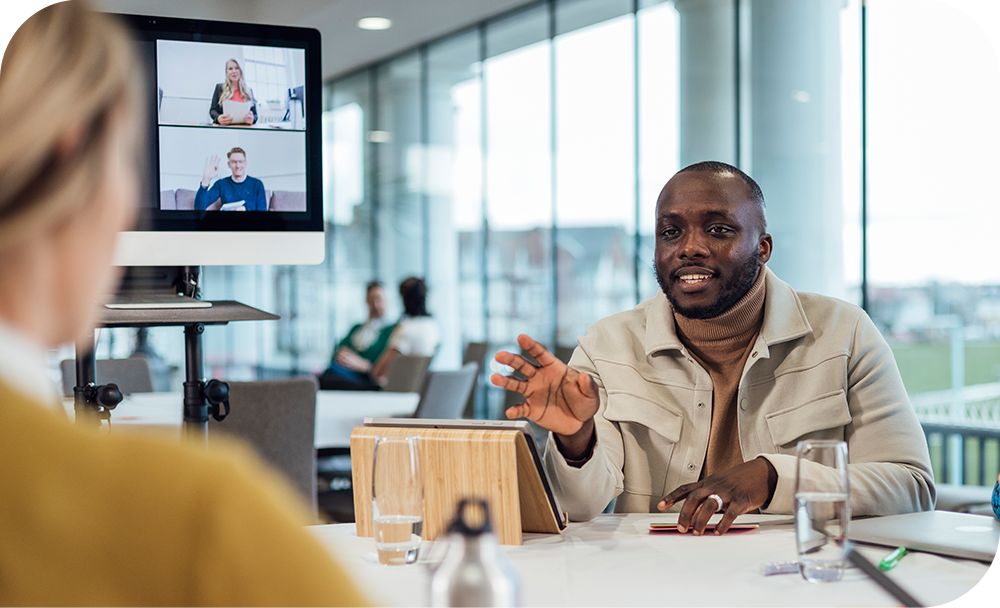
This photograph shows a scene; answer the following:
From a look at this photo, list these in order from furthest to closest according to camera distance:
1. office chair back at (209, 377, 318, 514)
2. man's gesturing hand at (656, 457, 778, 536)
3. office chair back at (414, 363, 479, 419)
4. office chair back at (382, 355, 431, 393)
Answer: office chair back at (382, 355, 431, 393), office chair back at (414, 363, 479, 419), office chair back at (209, 377, 318, 514), man's gesturing hand at (656, 457, 778, 536)

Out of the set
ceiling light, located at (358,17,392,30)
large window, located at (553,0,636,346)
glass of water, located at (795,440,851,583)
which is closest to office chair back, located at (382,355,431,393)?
large window, located at (553,0,636,346)

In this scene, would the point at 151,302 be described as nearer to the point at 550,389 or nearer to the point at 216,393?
the point at 216,393

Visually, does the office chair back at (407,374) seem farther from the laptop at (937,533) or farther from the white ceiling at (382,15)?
the laptop at (937,533)

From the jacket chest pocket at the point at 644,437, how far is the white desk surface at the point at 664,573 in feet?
1.37

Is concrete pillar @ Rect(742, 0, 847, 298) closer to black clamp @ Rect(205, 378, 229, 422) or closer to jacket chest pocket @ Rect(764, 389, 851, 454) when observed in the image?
jacket chest pocket @ Rect(764, 389, 851, 454)

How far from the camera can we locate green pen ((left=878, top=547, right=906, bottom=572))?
58.1 inches

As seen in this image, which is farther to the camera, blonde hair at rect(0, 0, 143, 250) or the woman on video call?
the woman on video call

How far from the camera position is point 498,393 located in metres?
7.87

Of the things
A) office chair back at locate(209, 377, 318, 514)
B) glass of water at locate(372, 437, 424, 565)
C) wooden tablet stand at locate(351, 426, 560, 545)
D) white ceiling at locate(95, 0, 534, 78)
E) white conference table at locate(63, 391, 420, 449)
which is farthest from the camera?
white ceiling at locate(95, 0, 534, 78)

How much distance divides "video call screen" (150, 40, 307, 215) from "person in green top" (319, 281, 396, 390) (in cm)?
442

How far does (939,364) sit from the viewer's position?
509cm

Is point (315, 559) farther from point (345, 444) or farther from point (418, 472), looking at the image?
point (345, 444)

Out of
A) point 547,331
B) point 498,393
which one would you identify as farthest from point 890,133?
point 498,393

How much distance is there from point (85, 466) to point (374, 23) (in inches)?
305
